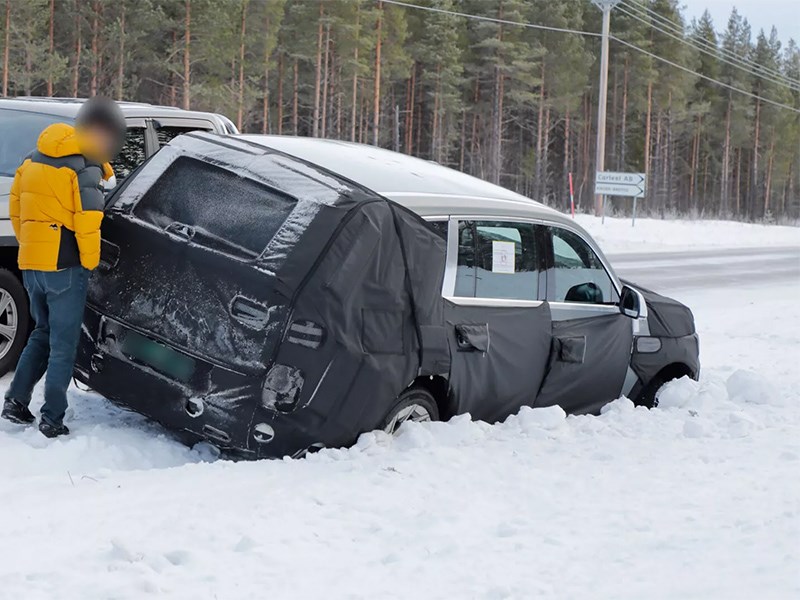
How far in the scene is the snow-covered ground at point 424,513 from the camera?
3.76 m

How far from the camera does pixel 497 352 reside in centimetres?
595

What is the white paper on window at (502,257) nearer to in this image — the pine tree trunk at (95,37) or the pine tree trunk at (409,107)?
the pine tree trunk at (95,37)

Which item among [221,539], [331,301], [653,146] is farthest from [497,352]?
[653,146]

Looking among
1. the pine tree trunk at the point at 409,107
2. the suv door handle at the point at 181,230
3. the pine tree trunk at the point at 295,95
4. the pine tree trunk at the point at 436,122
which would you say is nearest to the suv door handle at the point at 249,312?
the suv door handle at the point at 181,230

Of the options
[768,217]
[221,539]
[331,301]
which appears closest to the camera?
[221,539]

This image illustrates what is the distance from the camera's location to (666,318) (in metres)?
7.30

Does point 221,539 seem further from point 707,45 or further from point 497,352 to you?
point 707,45

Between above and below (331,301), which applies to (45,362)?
below

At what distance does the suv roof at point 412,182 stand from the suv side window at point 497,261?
0.10 metres

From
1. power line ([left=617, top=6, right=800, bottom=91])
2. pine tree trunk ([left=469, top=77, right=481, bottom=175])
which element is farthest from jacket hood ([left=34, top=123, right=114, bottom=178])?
power line ([left=617, top=6, right=800, bottom=91])

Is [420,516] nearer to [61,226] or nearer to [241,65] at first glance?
[61,226]

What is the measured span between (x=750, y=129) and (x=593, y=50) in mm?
21224

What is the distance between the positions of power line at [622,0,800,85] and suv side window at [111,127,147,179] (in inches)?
2426

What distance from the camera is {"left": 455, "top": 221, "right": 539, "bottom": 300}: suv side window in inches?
232
